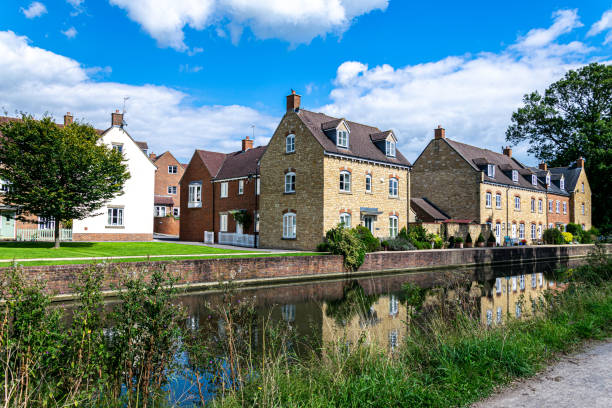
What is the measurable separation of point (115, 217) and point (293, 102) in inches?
636

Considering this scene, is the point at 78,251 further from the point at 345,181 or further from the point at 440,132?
the point at 440,132

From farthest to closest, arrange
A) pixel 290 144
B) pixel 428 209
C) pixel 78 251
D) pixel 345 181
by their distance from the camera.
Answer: pixel 428 209, pixel 290 144, pixel 345 181, pixel 78 251

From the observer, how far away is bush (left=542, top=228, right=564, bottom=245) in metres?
47.0

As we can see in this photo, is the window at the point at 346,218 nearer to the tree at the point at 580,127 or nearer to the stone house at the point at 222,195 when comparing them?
the stone house at the point at 222,195

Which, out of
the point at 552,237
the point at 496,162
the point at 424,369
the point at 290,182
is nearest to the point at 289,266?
the point at 290,182

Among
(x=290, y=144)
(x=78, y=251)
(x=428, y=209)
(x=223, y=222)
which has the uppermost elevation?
(x=290, y=144)

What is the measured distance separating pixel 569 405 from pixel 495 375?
107cm

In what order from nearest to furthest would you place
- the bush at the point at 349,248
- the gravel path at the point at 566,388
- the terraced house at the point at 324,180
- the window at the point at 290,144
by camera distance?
the gravel path at the point at 566,388 < the bush at the point at 349,248 < the terraced house at the point at 324,180 < the window at the point at 290,144

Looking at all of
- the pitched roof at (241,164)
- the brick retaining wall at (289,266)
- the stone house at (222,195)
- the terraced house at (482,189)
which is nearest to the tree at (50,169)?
the brick retaining wall at (289,266)

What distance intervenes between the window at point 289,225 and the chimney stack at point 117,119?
50.8 feet

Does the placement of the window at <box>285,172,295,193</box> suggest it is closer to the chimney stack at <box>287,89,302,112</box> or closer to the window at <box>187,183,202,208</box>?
the chimney stack at <box>287,89,302,112</box>

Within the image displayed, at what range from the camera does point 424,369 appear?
6379 mm

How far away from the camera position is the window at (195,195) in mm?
41219

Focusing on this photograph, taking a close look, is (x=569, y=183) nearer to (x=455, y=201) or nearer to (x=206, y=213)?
(x=455, y=201)
